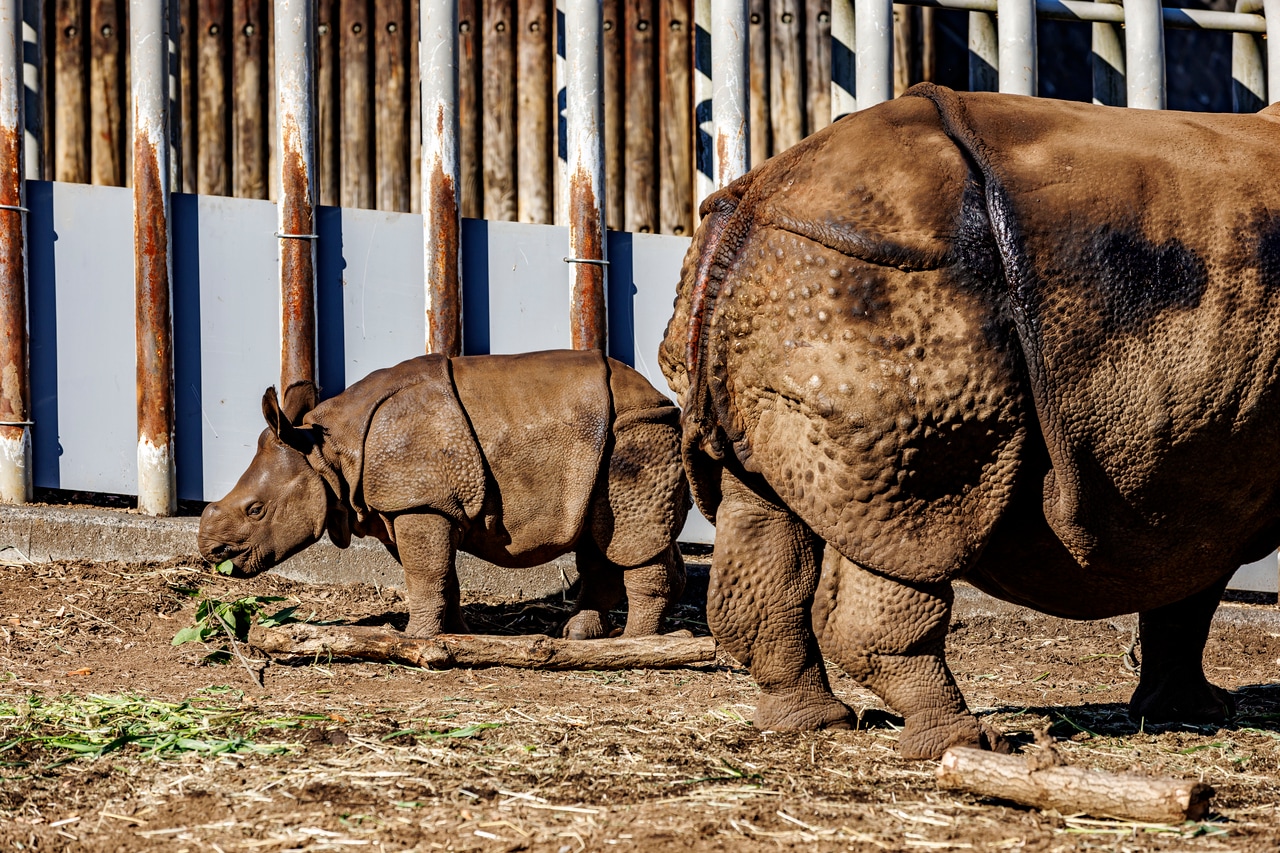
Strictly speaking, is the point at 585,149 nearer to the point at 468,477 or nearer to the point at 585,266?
the point at 585,266

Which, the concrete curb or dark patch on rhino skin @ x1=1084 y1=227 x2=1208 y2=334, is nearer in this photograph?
dark patch on rhino skin @ x1=1084 y1=227 x2=1208 y2=334

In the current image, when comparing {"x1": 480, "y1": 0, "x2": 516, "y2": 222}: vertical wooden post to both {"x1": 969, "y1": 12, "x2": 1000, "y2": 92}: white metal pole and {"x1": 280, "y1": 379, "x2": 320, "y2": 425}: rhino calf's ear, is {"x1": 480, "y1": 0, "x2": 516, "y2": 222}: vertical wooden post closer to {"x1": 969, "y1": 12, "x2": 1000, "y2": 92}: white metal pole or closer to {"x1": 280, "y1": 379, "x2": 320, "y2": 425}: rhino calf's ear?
→ {"x1": 280, "y1": 379, "x2": 320, "y2": 425}: rhino calf's ear

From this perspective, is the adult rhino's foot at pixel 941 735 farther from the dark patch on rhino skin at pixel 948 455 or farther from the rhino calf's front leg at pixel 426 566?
the rhino calf's front leg at pixel 426 566

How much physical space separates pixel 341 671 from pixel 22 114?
4.55 m

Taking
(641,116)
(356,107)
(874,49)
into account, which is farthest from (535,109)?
(874,49)

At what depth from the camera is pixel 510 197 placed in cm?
973

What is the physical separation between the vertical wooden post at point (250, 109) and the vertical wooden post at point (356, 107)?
55 centimetres

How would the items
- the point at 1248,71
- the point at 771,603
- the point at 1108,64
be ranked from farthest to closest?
the point at 1248,71
the point at 1108,64
the point at 771,603

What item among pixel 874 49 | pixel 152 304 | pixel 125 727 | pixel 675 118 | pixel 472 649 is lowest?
pixel 472 649

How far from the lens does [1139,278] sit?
3.83m

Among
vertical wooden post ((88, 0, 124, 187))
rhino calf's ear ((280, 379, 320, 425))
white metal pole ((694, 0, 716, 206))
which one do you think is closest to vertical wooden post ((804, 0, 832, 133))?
white metal pole ((694, 0, 716, 206))

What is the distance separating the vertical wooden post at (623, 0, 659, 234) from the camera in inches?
381

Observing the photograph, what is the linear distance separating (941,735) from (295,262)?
18.9 feet

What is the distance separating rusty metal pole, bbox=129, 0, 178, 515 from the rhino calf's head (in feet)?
4.60
